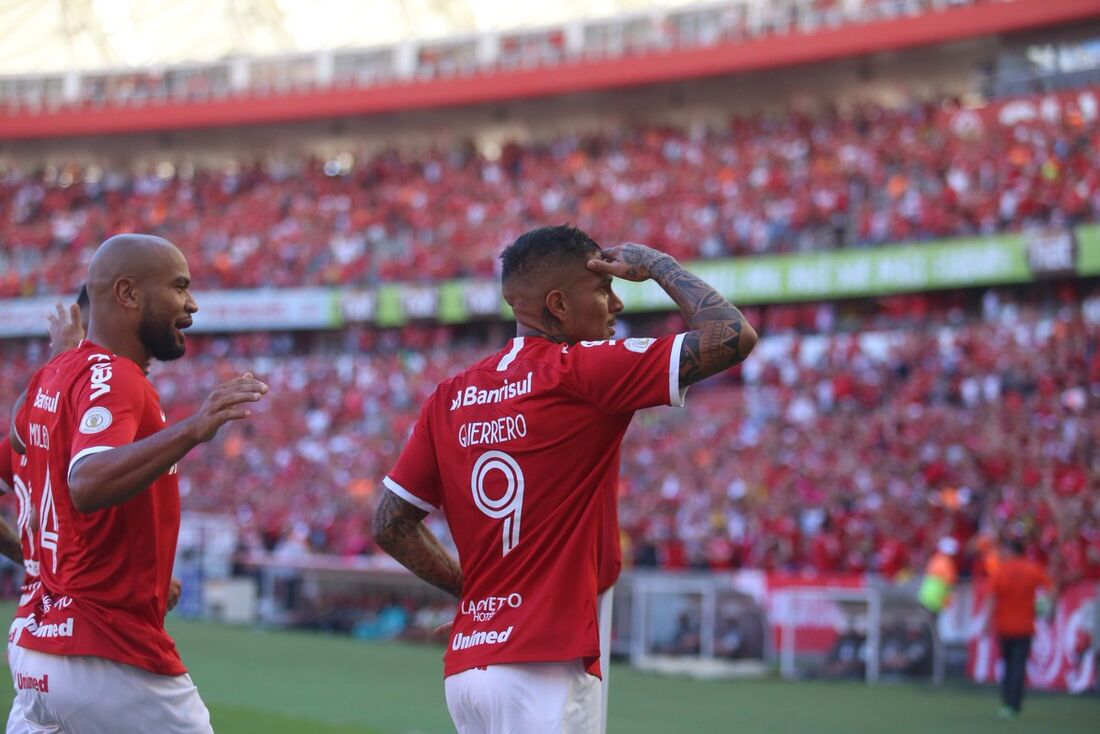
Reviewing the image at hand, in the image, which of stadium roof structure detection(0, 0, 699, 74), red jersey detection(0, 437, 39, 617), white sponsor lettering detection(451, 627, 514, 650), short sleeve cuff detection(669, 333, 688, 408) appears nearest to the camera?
short sleeve cuff detection(669, 333, 688, 408)

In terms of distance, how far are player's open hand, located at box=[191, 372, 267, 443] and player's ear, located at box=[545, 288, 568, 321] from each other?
84 centimetres

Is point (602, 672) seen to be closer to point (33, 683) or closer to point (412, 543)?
point (412, 543)

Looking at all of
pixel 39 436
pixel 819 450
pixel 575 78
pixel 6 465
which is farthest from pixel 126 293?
pixel 575 78

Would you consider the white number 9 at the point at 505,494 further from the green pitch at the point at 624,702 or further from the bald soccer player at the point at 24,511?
the green pitch at the point at 624,702

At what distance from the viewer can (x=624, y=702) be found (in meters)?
13.0

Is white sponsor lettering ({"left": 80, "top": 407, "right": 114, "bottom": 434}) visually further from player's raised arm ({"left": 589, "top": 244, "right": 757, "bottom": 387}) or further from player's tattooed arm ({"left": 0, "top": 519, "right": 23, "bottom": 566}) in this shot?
player's raised arm ({"left": 589, "top": 244, "right": 757, "bottom": 387})

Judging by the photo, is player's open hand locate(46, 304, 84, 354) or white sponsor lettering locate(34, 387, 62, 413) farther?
player's open hand locate(46, 304, 84, 354)

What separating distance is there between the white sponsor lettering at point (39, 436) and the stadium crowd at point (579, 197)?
21.1 meters

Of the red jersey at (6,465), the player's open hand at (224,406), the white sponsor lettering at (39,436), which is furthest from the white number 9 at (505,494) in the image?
the red jersey at (6,465)

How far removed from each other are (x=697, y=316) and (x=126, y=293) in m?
1.76

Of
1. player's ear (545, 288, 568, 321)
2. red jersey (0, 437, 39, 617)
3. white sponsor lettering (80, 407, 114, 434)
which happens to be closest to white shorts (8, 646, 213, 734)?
→ red jersey (0, 437, 39, 617)

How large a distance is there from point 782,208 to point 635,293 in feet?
12.0

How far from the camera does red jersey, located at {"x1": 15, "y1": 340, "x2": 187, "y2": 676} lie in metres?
3.86

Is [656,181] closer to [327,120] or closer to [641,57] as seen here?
[641,57]
